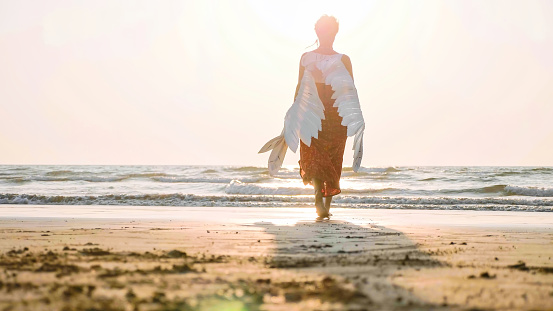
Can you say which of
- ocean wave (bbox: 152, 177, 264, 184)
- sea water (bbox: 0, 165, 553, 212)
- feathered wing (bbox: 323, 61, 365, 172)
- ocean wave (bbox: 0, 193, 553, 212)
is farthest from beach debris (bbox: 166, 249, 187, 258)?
ocean wave (bbox: 152, 177, 264, 184)

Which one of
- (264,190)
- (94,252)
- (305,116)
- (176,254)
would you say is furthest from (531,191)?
(94,252)

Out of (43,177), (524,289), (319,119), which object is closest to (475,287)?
(524,289)

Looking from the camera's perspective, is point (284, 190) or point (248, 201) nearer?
point (248, 201)

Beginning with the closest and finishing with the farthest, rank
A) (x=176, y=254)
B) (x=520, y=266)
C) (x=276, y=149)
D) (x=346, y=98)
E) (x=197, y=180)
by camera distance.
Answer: (x=520, y=266) → (x=176, y=254) → (x=346, y=98) → (x=276, y=149) → (x=197, y=180)

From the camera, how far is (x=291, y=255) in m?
3.07

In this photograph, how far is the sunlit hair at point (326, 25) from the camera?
6.66 m

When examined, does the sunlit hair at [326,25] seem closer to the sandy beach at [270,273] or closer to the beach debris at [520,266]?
the sandy beach at [270,273]

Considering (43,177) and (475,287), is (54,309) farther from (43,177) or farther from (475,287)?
(43,177)

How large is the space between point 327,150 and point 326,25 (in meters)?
1.33

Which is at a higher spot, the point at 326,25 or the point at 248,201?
the point at 326,25

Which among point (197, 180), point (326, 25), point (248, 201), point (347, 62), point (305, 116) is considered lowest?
point (248, 201)

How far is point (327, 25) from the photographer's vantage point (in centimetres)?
666

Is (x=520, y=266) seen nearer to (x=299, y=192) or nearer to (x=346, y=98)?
(x=346, y=98)

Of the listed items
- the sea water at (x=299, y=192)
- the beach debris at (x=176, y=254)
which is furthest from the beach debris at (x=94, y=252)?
the sea water at (x=299, y=192)
